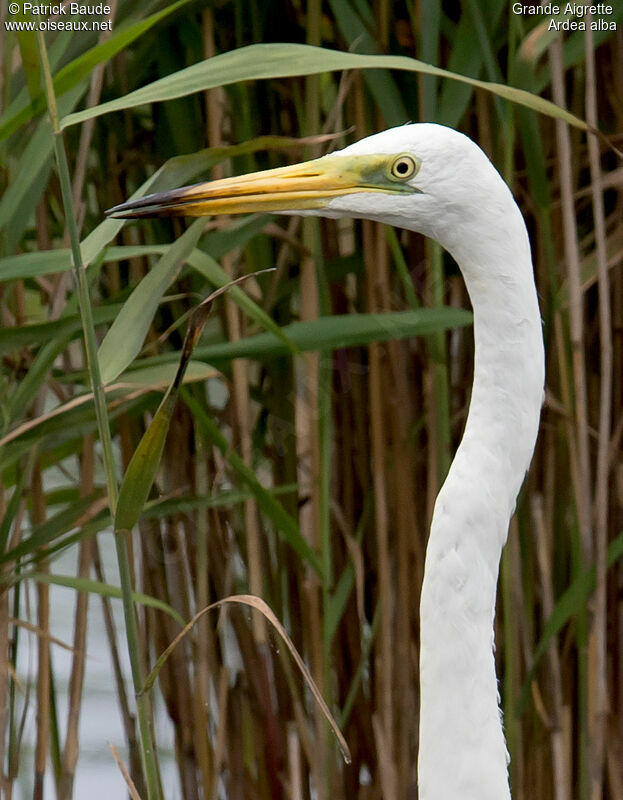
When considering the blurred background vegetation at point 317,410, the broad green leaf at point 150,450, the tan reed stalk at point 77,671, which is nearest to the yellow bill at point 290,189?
the broad green leaf at point 150,450

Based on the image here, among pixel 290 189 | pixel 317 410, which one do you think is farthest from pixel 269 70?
pixel 317 410

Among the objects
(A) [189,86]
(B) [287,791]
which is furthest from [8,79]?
(B) [287,791]

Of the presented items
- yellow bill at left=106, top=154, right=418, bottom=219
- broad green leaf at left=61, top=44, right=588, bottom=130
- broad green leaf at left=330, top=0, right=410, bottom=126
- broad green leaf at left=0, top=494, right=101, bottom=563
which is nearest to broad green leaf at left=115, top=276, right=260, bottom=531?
yellow bill at left=106, top=154, right=418, bottom=219

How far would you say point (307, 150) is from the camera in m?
1.27

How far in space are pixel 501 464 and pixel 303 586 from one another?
60 centimetres

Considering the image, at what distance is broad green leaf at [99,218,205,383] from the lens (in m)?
0.82

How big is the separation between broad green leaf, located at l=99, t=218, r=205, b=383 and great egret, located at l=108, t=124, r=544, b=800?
0.20 ft

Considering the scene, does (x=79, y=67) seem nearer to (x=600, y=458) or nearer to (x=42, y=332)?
(x=42, y=332)

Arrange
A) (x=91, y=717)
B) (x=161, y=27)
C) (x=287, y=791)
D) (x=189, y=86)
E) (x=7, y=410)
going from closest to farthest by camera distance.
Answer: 1. (x=189, y=86)
2. (x=7, y=410)
3. (x=161, y=27)
4. (x=287, y=791)
5. (x=91, y=717)

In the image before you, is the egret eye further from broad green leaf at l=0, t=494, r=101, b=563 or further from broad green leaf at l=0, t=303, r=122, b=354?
broad green leaf at l=0, t=494, r=101, b=563

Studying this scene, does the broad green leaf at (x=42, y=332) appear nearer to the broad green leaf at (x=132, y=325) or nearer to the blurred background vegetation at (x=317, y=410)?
the blurred background vegetation at (x=317, y=410)

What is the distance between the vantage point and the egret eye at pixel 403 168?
0.80 meters

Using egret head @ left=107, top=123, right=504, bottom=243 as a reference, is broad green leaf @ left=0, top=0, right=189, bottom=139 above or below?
above

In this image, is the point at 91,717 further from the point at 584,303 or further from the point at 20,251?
the point at 584,303
